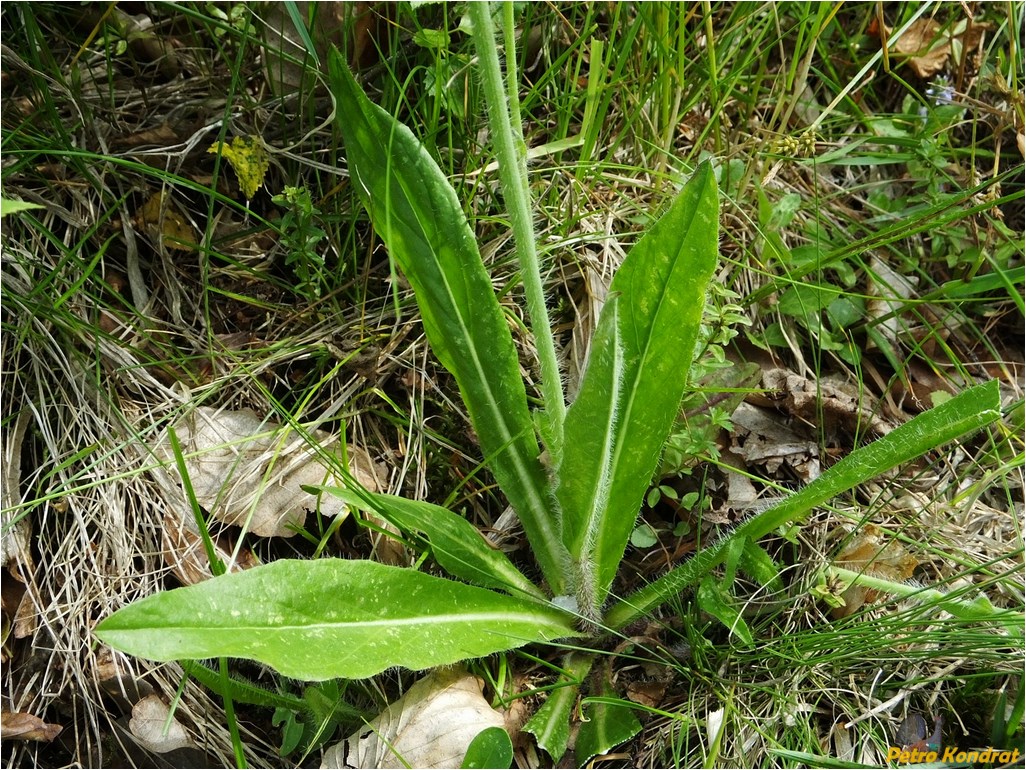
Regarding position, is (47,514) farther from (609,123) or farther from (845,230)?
(845,230)

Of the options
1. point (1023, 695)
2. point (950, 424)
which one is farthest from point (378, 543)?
point (1023, 695)

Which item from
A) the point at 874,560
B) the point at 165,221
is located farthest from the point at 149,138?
the point at 874,560

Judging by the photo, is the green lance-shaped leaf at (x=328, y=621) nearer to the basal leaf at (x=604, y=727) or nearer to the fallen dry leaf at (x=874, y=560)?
the basal leaf at (x=604, y=727)

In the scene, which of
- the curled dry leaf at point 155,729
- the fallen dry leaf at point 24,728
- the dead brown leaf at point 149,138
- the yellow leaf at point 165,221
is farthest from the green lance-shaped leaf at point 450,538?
the dead brown leaf at point 149,138

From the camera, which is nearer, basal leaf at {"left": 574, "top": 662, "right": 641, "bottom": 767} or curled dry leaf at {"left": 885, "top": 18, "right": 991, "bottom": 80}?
basal leaf at {"left": 574, "top": 662, "right": 641, "bottom": 767}

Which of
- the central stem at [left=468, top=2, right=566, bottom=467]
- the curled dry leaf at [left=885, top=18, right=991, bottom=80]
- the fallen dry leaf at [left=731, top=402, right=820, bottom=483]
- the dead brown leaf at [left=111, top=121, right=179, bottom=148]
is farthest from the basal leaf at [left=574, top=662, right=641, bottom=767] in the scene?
the curled dry leaf at [left=885, top=18, right=991, bottom=80]

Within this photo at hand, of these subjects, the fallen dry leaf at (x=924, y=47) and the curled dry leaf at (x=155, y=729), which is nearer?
the curled dry leaf at (x=155, y=729)

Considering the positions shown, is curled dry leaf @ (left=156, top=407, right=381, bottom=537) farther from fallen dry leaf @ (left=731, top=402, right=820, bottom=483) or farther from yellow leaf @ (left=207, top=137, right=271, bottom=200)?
fallen dry leaf @ (left=731, top=402, right=820, bottom=483)
